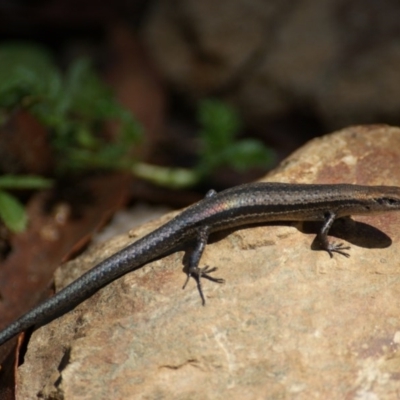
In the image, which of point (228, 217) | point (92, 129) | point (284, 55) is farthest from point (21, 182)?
point (284, 55)

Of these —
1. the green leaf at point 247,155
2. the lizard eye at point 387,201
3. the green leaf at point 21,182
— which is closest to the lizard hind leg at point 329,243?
the lizard eye at point 387,201

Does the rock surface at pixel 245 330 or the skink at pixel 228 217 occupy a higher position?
the skink at pixel 228 217

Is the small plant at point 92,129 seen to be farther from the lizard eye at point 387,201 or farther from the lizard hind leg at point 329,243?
the lizard eye at point 387,201

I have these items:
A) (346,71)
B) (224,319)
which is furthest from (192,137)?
(224,319)

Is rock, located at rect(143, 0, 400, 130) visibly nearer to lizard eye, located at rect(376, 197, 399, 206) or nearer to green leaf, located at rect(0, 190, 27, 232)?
lizard eye, located at rect(376, 197, 399, 206)

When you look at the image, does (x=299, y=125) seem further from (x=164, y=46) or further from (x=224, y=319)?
(x=224, y=319)

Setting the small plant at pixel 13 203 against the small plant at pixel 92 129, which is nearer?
the small plant at pixel 13 203

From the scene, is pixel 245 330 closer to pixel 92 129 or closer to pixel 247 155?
pixel 247 155
